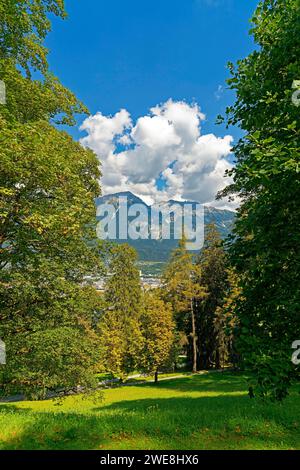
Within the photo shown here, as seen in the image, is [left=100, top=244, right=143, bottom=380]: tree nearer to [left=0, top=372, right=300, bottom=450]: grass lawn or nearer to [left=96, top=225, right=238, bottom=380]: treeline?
[left=96, top=225, right=238, bottom=380]: treeline

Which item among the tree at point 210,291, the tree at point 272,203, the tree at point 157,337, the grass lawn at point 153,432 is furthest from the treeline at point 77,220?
the tree at point 210,291

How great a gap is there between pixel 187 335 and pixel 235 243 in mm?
42767

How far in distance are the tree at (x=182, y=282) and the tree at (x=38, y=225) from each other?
30.9 m

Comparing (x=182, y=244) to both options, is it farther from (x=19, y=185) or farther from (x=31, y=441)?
(x=31, y=441)

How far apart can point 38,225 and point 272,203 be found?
21.0 ft

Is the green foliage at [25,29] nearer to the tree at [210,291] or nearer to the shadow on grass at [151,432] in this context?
the shadow on grass at [151,432]

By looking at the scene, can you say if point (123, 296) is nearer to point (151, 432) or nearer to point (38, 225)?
point (38, 225)

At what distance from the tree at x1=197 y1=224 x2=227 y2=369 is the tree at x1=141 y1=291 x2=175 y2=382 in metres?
6.94

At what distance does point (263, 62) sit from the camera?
7562 millimetres

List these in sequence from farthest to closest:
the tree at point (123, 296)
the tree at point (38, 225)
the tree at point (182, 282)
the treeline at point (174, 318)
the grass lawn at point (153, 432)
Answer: the tree at point (123, 296), the tree at point (182, 282), the treeline at point (174, 318), the tree at point (38, 225), the grass lawn at point (153, 432)

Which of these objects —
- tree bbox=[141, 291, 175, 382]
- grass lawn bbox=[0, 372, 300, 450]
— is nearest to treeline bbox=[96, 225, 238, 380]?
tree bbox=[141, 291, 175, 382]

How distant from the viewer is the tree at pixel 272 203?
5.68 m

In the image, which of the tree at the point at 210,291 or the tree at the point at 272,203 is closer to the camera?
the tree at the point at 272,203

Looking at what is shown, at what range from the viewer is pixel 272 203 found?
659 cm
